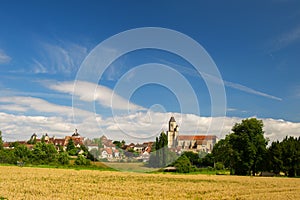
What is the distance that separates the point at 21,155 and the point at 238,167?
52.1 m

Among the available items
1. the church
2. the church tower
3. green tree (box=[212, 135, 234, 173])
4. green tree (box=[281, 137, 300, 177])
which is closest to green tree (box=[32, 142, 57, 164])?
green tree (box=[212, 135, 234, 173])

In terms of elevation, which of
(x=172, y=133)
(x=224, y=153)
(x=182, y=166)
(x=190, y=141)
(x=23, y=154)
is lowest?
(x=182, y=166)

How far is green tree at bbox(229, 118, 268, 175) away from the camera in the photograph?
6456cm

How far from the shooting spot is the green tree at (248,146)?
64.6m

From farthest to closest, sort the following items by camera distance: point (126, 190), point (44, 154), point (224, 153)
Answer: point (44, 154)
point (224, 153)
point (126, 190)

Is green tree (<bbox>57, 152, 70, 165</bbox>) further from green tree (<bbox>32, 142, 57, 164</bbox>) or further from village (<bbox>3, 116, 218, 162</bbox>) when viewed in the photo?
village (<bbox>3, 116, 218, 162</bbox>)

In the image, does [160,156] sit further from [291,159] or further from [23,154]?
[23,154]

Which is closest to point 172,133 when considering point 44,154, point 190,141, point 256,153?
point 190,141

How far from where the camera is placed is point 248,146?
64625mm

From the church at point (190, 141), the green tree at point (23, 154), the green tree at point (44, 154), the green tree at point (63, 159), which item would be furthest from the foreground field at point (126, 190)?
the church at point (190, 141)

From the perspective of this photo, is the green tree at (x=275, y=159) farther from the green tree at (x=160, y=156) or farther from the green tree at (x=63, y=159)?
the green tree at (x=63, y=159)

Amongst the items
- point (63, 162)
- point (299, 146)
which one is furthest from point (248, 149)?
point (63, 162)

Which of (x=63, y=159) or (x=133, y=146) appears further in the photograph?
(x=133, y=146)

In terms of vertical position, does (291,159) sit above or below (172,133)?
below
